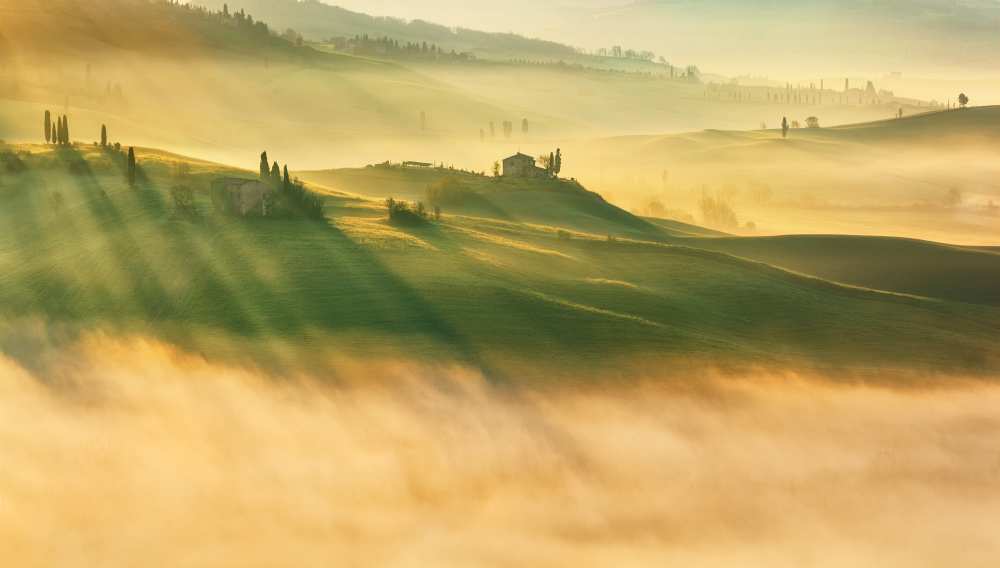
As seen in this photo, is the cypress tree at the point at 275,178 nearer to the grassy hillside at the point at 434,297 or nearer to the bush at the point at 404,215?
the grassy hillside at the point at 434,297

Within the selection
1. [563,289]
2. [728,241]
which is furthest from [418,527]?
[728,241]

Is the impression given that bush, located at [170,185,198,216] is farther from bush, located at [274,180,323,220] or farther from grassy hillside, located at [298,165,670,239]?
grassy hillside, located at [298,165,670,239]

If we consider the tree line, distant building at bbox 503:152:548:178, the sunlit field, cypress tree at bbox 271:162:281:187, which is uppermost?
distant building at bbox 503:152:548:178

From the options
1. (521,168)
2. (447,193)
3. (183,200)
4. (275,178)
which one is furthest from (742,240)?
(183,200)

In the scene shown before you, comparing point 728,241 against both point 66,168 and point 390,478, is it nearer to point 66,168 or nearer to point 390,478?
point 66,168

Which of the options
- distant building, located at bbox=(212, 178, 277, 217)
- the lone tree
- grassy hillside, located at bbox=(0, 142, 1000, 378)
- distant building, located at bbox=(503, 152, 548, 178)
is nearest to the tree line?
distant building, located at bbox=(212, 178, 277, 217)

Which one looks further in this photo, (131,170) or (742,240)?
(742,240)

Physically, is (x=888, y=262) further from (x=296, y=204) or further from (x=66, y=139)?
(x=66, y=139)
